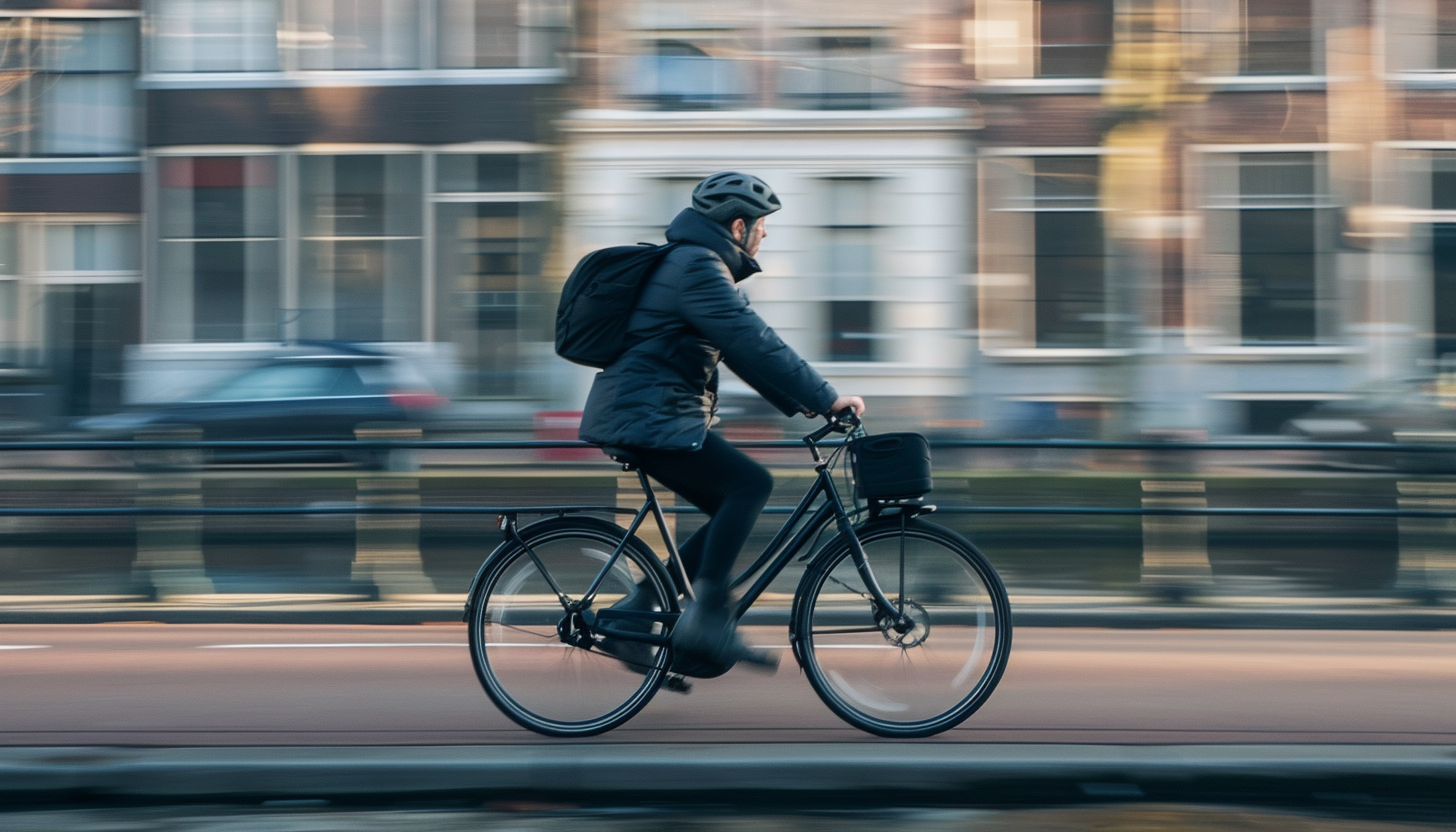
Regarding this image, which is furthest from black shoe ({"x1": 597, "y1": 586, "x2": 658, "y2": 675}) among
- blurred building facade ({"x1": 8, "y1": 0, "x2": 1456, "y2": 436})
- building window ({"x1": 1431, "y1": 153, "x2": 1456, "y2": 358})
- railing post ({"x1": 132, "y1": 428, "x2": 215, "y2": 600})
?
building window ({"x1": 1431, "y1": 153, "x2": 1456, "y2": 358})

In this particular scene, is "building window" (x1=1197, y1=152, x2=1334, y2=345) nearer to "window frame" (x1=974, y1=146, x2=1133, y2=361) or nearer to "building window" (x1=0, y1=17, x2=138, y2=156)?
"window frame" (x1=974, y1=146, x2=1133, y2=361)

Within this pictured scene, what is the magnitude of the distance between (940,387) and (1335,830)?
16.5 m

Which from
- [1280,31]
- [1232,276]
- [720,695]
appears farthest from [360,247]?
[720,695]

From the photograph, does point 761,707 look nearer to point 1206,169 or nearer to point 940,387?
point 940,387

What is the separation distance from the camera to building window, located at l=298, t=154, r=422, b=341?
21.5m

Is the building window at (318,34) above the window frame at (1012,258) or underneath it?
above

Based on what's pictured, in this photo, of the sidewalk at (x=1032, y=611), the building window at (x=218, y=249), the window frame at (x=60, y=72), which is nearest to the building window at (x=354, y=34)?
the building window at (x=218, y=249)

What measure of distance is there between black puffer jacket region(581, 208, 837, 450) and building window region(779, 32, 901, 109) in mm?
16235

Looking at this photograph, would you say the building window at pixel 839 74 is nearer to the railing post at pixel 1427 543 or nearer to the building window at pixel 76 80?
the building window at pixel 76 80

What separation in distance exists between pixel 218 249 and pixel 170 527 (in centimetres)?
1501

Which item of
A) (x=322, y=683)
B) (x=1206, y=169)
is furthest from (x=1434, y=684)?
(x=1206, y=169)

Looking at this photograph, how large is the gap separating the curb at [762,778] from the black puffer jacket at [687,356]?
0.94 metres

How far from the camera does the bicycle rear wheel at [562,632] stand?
4.54 meters

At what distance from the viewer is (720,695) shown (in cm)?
517
